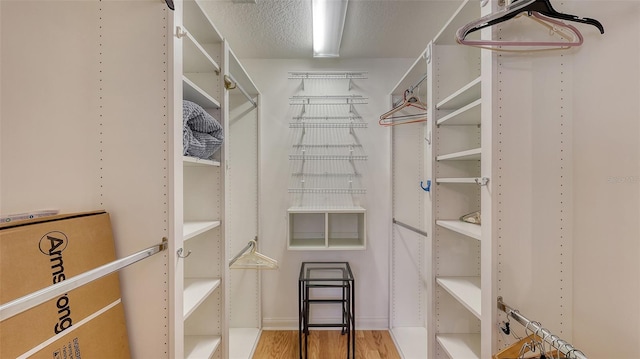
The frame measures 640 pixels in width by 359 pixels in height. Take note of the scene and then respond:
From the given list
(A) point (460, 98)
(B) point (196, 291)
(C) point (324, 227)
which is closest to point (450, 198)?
(A) point (460, 98)

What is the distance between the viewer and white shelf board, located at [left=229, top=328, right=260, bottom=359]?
1.87 m

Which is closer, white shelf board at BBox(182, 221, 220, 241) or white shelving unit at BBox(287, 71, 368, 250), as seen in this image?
white shelf board at BBox(182, 221, 220, 241)

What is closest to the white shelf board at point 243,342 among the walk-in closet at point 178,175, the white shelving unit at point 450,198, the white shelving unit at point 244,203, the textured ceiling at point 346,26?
the white shelving unit at point 244,203

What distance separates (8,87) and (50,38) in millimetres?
209

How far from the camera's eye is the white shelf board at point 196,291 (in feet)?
3.47

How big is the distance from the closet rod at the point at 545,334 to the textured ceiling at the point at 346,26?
175cm

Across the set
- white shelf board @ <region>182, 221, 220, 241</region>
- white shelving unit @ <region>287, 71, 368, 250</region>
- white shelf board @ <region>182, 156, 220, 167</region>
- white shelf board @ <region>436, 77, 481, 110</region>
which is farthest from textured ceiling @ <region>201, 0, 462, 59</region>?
white shelf board @ <region>182, 221, 220, 241</region>

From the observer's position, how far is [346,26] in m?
1.81

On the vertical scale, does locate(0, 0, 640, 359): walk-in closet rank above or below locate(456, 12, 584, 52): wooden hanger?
below

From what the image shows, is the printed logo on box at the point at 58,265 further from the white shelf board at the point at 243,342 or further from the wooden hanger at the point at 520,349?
the white shelf board at the point at 243,342

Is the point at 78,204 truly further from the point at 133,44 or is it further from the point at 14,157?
the point at 133,44

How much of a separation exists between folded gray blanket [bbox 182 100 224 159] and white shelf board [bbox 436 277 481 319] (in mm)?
1411

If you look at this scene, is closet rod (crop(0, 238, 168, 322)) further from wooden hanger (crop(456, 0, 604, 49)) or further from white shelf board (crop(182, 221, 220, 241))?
wooden hanger (crop(456, 0, 604, 49))

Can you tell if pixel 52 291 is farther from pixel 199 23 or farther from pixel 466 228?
pixel 466 228
